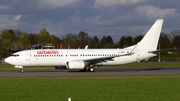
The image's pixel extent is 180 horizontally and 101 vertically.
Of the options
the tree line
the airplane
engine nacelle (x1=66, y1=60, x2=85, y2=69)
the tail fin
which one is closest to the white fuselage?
the airplane

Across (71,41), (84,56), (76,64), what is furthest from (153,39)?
(71,41)

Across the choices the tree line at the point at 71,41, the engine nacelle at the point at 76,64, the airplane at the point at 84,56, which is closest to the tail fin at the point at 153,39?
the airplane at the point at 84,56

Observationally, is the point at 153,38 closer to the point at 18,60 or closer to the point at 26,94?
the point at 18,60

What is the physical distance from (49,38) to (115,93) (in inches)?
5112

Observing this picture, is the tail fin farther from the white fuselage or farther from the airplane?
the white fuselage

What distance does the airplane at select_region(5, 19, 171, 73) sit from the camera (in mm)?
31938

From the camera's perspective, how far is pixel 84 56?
33312mm

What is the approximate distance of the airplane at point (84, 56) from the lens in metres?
31.9

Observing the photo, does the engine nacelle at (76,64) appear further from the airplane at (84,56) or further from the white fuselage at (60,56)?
the white fuselage at (60,56)

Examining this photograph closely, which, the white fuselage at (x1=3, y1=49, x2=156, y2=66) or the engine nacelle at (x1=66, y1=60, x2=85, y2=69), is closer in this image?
the engine nacelle at (x1=66, y1=60, x2=85, y2=69)

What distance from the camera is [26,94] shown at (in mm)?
13539

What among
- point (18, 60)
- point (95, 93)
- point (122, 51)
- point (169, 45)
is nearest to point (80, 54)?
point (122, 51)

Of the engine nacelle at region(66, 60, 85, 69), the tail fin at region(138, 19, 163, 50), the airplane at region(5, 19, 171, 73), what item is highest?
the tail fin at region(138, 19, 163, 50)

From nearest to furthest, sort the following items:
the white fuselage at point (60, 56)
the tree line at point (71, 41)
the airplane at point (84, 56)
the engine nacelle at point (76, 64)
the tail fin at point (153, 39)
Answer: the engine nacelle at point (76, 64) < the airplane at point (84, 56) < the white fuselage at point (60, 56) < the tail fin at point (153, 39) < the tree line at point (71, 41)
